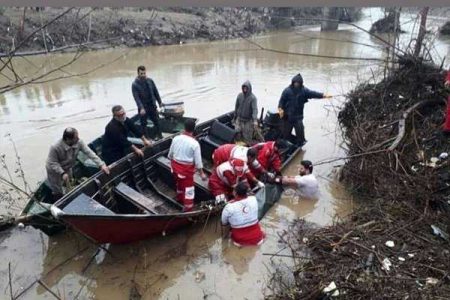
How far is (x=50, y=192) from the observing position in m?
6.32

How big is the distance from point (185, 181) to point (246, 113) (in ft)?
9.24

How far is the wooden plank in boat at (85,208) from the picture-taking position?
4.99 metres

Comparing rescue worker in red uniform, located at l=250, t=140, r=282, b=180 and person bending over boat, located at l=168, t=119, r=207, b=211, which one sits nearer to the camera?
person bending over boat, located at l=168, t=119, r=207, b=211

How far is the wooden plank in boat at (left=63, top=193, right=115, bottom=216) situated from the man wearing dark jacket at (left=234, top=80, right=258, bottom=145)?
437cm

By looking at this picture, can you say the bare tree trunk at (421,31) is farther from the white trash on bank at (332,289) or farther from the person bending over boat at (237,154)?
the white trash on bank at (332,289)

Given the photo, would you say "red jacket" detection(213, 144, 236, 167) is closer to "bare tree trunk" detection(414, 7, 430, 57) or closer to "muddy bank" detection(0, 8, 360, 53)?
"bare tree trunk" detection(414, 7, 430, 57)

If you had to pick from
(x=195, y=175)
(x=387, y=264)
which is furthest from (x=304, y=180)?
(x=387, y=264)

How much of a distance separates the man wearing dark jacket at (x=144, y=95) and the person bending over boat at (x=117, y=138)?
188 cm

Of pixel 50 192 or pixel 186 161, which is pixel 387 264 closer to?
pixel 186 161

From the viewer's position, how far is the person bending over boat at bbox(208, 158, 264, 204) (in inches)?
257

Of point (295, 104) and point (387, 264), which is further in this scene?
point (295, 104)

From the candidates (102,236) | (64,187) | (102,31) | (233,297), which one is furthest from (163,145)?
(102,31)

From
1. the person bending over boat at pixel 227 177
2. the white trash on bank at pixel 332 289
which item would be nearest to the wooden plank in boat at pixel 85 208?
the person bending over boat at pixel 227 177

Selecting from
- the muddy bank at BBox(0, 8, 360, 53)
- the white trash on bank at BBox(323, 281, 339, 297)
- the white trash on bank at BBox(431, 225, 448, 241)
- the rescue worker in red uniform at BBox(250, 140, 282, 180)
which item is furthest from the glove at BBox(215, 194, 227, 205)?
the muddy bank at BBox(0, 8, 360, 53)
